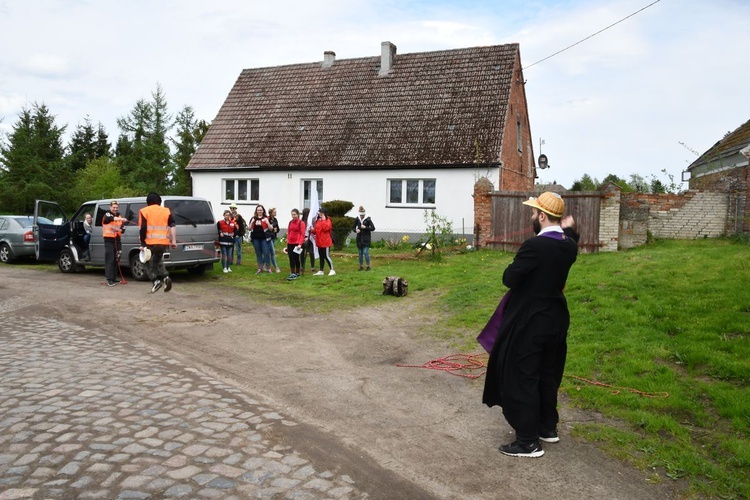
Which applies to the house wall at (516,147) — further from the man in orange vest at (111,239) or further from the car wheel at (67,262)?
the car wheel at (67,262)

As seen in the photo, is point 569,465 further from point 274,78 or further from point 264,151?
point 274,78

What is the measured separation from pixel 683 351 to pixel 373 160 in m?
18.1

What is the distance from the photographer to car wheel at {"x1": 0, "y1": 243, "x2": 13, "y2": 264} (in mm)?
20109

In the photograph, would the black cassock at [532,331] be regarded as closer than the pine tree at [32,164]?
Yes

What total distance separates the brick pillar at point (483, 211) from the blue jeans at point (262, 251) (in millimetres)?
6681

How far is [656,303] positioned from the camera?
8797mm

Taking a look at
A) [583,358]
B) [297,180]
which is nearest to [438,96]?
[297,180]

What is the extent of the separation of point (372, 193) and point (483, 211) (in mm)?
6425

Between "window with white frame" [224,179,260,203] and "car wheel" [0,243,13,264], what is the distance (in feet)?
30.9

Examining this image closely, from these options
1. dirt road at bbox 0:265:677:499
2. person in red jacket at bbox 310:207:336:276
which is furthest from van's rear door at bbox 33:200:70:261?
person in red jacket at bbox 310:207:336:276

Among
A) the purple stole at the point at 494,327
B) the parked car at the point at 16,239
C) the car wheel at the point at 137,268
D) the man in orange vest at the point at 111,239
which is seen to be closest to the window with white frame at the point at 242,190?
the parked car at the point at 16,239

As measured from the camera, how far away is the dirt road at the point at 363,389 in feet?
14.3

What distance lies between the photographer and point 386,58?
2709 centimetres

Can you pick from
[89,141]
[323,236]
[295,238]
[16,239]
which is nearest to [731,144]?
[323,236]
